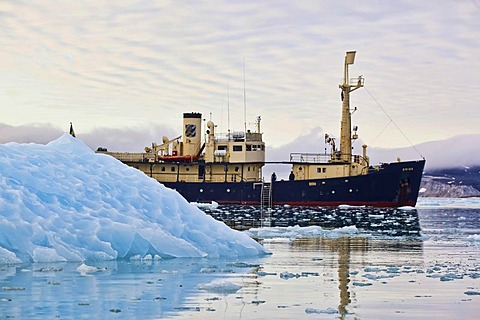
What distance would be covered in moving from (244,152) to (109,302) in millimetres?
53497

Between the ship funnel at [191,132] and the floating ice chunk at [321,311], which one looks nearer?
the floating ice chunk at [321,311]

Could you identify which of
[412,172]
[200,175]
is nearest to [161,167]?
[200,175]

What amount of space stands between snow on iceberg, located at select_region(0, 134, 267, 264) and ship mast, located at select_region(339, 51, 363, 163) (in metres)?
46.3

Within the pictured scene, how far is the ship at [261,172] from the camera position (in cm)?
6203

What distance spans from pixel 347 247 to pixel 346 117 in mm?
43802

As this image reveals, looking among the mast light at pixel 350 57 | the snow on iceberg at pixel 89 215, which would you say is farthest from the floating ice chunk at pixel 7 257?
the mast light at pixel 350 57

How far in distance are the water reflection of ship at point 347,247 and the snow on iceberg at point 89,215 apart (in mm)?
2058

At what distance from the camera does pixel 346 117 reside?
213 feet

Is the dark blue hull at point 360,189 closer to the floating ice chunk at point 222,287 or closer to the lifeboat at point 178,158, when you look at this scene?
the lifeboat at point 178,158

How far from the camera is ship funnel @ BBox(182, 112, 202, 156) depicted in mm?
67688

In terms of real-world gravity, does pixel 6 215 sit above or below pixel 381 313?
above

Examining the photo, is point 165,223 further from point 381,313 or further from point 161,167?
point 161,167

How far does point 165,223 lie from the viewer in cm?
1708

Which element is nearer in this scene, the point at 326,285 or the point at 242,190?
the point at 326,285
